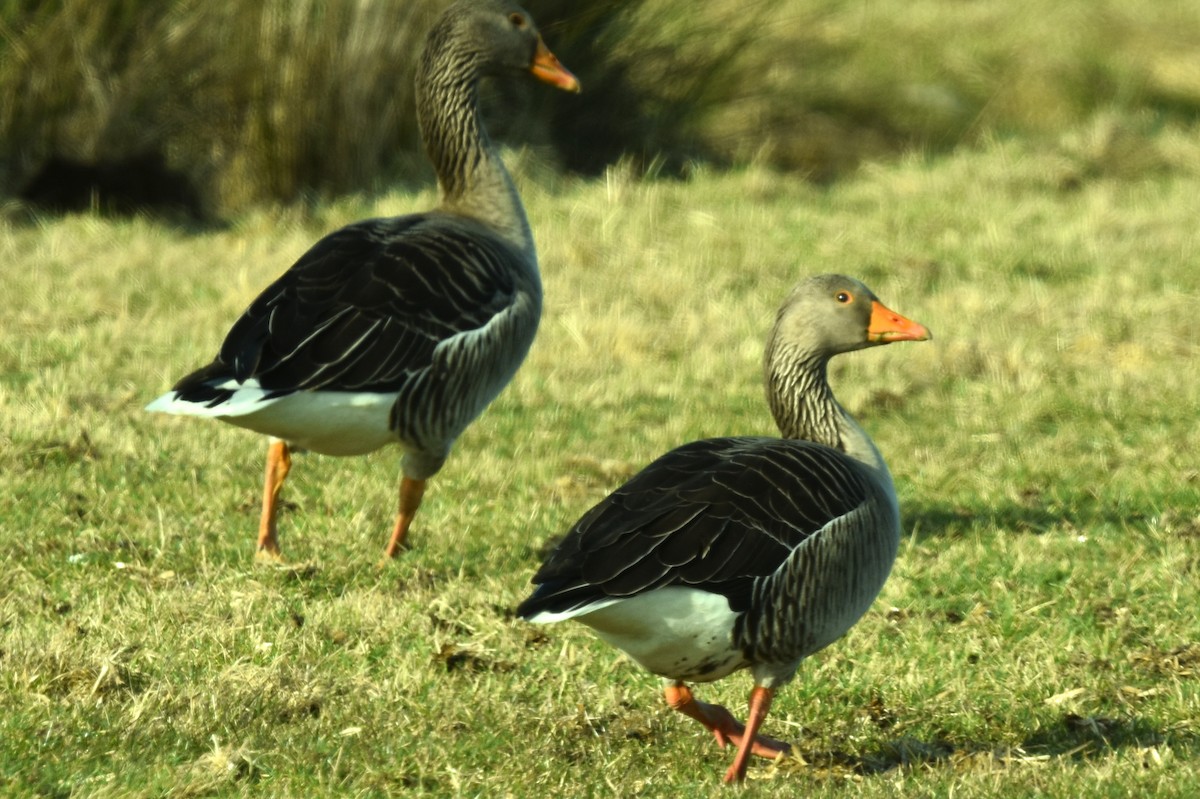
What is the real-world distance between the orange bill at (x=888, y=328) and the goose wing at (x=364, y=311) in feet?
5.71

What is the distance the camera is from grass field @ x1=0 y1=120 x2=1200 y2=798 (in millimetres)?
4770

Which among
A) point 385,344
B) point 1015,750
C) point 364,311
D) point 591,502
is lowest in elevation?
point 591,502

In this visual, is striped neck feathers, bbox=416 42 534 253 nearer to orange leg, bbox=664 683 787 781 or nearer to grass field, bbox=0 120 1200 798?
grass field, bbox=0 120 1200 798

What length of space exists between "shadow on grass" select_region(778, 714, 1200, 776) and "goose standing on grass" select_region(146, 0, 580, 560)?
7.57 ft

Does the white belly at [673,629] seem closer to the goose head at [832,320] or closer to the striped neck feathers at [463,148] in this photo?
the goose head at [832,320]

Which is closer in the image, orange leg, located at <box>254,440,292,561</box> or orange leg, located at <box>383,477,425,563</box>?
orange leg, located at <box>254,440,292,561</box>

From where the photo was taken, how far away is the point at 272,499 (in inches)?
263

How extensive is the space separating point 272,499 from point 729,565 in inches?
108

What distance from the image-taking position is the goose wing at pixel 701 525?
437 cm

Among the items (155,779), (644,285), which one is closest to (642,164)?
(644,285)

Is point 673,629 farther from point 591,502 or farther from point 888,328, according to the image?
point 591,502

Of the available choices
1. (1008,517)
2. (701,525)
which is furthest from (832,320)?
(1008,517)

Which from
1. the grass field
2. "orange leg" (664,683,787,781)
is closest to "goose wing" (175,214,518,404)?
the grass field

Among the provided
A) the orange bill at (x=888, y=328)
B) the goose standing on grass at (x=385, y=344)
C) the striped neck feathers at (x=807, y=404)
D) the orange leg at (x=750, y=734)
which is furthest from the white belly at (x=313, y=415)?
the orange leg at (x=750, y=734)
